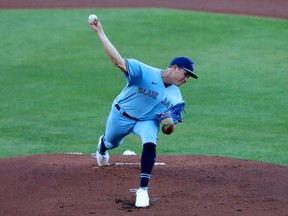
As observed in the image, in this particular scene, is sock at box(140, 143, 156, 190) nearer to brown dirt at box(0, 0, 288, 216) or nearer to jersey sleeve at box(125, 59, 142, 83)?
brown dirt at box(0, 0, 288, 216)

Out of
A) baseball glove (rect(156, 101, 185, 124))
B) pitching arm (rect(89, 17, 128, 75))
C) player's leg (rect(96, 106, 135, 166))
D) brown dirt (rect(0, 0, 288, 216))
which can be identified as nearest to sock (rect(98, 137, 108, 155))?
player's leg (rect(96, 106, 135, 166))

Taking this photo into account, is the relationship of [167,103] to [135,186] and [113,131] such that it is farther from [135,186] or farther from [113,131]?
[135,186]

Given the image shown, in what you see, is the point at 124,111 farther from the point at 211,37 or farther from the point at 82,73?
the point at 211,37

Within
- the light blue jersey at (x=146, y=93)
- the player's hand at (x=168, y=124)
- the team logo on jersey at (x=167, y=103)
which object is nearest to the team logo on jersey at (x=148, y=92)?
the light blue jersey at (x=146, y=93)

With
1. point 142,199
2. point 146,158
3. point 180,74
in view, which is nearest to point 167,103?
point 180,74

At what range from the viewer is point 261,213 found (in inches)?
307

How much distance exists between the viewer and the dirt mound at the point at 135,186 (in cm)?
792

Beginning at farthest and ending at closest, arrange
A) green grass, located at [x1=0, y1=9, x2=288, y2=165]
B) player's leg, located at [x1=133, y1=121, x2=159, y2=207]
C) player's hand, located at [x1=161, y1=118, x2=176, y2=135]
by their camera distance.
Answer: green grass, located at [x1=0, y1=9, x2=288, y2=165] < player's hand, located at [x1=161, y1=118, x2=176, y2=135] < player's leg, located at [x1=133, y1=121, x2=159, y2=207]

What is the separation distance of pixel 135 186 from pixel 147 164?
30.0 inches

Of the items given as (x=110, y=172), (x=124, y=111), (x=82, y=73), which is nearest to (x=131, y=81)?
(x=124, y=111)

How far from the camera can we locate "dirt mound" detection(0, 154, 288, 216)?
7.92 meters

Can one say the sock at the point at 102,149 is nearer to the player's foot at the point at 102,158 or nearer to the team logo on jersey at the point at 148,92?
the player's foot at the point at 102,158

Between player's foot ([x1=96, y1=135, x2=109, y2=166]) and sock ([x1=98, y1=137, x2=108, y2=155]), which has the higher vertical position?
sock ([x1=98, y1=137, x2=108, y2=155])

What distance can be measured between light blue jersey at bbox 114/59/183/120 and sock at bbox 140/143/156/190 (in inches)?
20.0
